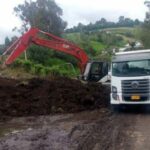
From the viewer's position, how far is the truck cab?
56.1 ft

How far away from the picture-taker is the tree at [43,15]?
53.2 metres

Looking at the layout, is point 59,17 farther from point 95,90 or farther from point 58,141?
point 58,141

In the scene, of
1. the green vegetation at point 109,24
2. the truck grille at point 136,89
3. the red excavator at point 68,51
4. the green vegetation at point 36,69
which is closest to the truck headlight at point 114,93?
the truck grille at point 136,89

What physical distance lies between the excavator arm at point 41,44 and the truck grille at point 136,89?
8.80 metres

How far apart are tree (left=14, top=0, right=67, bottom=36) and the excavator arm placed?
2533 centimetres

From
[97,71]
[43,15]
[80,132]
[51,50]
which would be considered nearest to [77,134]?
[80,132]

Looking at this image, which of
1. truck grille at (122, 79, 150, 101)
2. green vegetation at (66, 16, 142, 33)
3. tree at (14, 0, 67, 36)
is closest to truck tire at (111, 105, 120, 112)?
truck grille at (122, 79, 150, 101)

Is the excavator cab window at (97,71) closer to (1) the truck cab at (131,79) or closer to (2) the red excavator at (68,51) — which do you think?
(2) the red excavator at (68,51)

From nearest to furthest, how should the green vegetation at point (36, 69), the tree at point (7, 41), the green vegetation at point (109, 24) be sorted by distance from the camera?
the green vegetation at point (36, 69), the tree at point (7, 41), the green vegetation at point (109, 24)

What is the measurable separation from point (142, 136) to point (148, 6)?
4722 centimetres

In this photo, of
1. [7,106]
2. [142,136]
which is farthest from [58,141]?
[7,106]

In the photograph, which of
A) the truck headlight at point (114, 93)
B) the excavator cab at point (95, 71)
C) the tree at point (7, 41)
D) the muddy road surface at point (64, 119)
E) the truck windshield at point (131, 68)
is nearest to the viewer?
the muddy road surface at point (64, 119)

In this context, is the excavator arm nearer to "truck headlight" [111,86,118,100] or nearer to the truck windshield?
the truck windshield

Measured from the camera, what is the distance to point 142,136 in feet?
41.0
